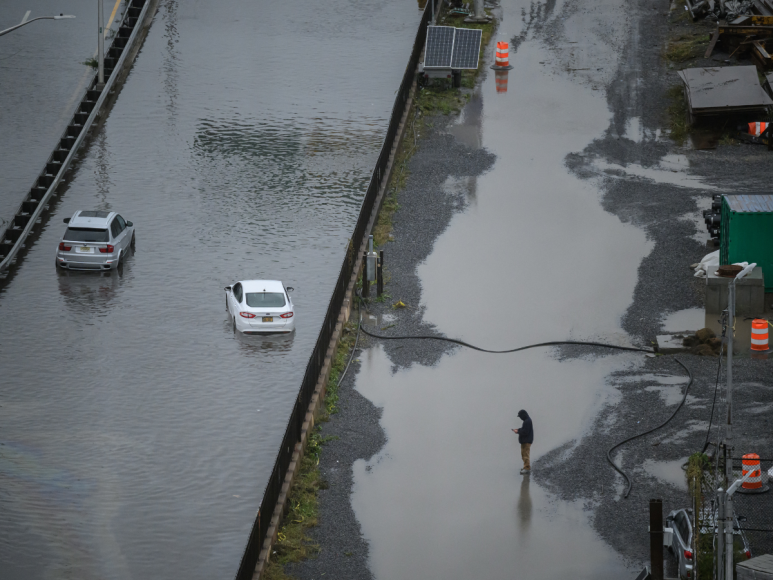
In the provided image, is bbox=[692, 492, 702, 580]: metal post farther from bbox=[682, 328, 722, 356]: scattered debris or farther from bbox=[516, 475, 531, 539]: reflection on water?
bbox=[682, 328, 722, 356]: scattered debris

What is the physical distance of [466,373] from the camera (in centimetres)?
2739

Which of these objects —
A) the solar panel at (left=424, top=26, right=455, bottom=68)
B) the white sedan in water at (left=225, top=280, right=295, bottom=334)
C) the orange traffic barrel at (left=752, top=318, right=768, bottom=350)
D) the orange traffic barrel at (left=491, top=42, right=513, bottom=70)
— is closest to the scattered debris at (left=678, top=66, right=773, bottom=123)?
the orange traffic barrel at (left=491, top=42, right=513, bottom=70)

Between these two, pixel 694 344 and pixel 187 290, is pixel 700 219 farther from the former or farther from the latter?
pixel 187 290

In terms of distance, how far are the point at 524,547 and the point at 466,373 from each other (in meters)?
7.46

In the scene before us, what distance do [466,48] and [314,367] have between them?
25349mm

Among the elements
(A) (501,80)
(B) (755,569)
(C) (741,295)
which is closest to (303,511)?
(B) (755,569)

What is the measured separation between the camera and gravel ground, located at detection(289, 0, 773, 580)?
21.5m

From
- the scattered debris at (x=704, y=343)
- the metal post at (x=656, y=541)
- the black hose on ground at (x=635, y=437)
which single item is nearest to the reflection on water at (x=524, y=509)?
the black hose on ground at (x=635, y=437)

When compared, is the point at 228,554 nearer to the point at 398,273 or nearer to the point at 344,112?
the point at 398,273

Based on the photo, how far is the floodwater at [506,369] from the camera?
20.6 metres

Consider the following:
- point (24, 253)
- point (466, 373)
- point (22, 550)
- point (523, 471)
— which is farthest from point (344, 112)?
point (22, 550)

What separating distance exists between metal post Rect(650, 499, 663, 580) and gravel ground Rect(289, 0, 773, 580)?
98 cm

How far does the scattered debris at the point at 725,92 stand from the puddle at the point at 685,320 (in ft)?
46.1

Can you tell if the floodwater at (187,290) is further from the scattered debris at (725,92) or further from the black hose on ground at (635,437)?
the scattered debris at (725,92)
